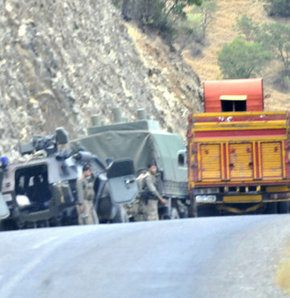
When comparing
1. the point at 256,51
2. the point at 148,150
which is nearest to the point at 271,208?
the point at 148,150

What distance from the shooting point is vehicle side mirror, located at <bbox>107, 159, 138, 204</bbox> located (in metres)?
19.2

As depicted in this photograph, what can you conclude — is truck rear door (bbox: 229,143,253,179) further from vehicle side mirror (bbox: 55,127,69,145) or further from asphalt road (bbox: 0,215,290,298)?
asphalt road (bbox: 0,215,290,298)

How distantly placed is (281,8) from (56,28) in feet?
228

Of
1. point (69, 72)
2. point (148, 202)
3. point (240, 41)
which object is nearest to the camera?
point (148, 202)

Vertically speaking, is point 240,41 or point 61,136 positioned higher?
point 61,136

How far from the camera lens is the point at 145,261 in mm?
11500

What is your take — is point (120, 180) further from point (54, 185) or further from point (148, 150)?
point (148, 150)

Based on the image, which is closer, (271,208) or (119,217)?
(119,217)

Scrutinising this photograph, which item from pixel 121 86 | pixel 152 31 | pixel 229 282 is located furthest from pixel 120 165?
pixel 152 31

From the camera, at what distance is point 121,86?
1674 inches

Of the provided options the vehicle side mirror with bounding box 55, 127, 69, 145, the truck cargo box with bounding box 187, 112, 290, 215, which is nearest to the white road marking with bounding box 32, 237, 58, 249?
the vehicle side mirror with bounding box 55, 127, 69, 145

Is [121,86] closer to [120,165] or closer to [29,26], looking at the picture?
[29,26]

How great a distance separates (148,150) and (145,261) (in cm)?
1464

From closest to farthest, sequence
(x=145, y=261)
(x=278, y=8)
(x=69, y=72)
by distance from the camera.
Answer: (x=145, y=261)
(x=69, y=72)
(x=278, y=8)
